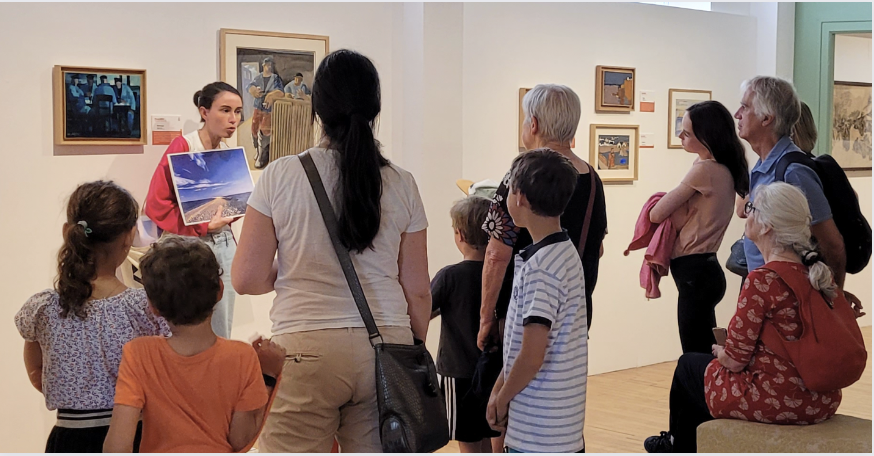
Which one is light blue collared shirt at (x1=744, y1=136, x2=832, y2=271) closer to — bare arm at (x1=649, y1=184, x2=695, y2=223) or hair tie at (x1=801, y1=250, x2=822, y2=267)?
hair tie at (x1=801, y1=250, x2=822, y2=267)

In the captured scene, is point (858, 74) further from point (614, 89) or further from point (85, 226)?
point (85, 226)

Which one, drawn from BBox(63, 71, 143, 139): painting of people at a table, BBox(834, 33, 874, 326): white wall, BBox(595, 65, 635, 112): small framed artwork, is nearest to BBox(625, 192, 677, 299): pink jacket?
BBox(595, 65, 635, 112): small framed artwork

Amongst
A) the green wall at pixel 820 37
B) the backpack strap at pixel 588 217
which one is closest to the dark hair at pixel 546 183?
the backpack strap at pixel 588 217

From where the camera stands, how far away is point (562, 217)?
10.4 feet

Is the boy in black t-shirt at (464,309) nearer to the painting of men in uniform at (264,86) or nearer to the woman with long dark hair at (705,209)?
the woman with long dark hair at (705,209)

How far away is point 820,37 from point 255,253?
6947 millimetres

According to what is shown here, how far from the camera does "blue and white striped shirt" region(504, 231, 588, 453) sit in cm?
266

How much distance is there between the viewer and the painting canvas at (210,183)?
4.51 meters

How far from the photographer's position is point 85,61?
4668 mm

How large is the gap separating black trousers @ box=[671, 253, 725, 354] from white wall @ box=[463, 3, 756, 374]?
2227 mm

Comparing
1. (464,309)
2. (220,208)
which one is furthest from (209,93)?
(464,309)

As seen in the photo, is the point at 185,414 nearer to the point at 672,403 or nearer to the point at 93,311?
the point at 93,311

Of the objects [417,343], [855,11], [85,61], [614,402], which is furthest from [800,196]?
[855,11]

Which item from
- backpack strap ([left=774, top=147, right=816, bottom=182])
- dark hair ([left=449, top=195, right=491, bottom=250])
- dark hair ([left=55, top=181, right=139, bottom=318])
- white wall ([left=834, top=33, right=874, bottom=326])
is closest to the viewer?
dark hair ([left=55, top=181, right=139, bottom=318])
